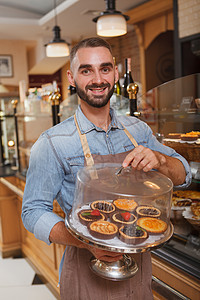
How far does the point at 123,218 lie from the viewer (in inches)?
38.9

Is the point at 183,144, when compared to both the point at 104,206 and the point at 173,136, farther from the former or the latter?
the point at 104,206

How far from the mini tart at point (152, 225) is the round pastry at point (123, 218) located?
0.03m

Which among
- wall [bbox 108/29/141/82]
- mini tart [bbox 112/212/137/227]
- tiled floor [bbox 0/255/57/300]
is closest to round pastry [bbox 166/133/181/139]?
mini tart [bbox 112/212/137/227]

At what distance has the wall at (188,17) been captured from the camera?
3965mm

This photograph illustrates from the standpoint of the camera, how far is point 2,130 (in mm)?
4242

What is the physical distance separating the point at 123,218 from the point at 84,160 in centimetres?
34

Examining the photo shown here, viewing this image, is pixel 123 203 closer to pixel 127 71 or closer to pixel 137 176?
pixel 137 176

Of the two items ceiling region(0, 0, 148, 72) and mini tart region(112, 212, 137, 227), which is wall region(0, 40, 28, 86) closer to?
ceiling region(0, 0, 148, 72)

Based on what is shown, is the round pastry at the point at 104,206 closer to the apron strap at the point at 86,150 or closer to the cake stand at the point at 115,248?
the cake stand at the point at 115,248

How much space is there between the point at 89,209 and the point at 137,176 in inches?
7.9

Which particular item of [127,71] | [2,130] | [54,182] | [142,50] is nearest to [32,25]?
[142,50]

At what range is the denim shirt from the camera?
1.19 metres

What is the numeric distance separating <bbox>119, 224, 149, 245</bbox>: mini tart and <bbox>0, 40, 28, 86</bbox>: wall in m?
8.33

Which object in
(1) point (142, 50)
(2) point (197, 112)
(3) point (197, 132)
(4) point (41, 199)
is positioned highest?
(1) point (142, 50)
